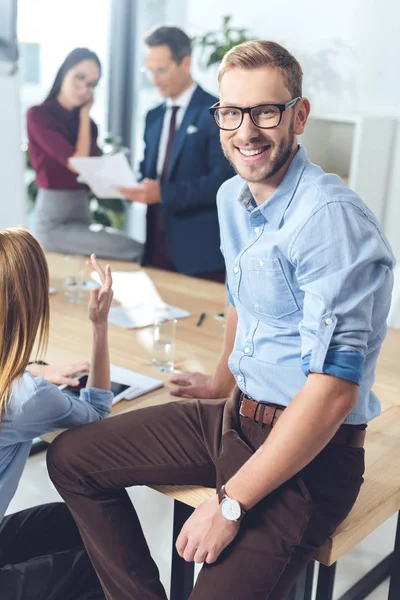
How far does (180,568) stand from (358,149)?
120 inches

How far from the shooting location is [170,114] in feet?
11.6

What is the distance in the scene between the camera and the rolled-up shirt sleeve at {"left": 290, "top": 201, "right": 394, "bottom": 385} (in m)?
1.28

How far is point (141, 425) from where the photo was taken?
62.5 inches

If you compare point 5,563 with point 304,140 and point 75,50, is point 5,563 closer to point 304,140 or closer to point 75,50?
point 75,50

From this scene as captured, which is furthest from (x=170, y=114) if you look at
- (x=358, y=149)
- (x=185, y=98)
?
(x=358, y=149)

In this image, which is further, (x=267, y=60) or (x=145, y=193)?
(x=145, y=193)

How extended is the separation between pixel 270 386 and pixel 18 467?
58 cm

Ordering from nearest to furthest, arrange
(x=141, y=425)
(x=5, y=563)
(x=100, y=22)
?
(x=141, y=425) < (x=5, y=563) < (x=100, y=22)

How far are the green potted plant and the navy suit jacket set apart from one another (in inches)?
43.0

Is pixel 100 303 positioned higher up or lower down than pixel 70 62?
lower down

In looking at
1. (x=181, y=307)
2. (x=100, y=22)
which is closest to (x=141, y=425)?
(x=181, y=307)

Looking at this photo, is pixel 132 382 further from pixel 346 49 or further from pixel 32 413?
pixel 346 49

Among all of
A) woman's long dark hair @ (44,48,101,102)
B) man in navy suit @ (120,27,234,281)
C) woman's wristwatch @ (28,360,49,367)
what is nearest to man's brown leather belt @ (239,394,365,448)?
woman's wristwatch @ (28,360,49,367)

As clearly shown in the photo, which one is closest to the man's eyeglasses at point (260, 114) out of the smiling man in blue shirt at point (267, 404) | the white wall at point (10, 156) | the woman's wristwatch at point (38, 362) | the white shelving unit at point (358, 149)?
the smiling man in blue shirt at point (267, 404)
